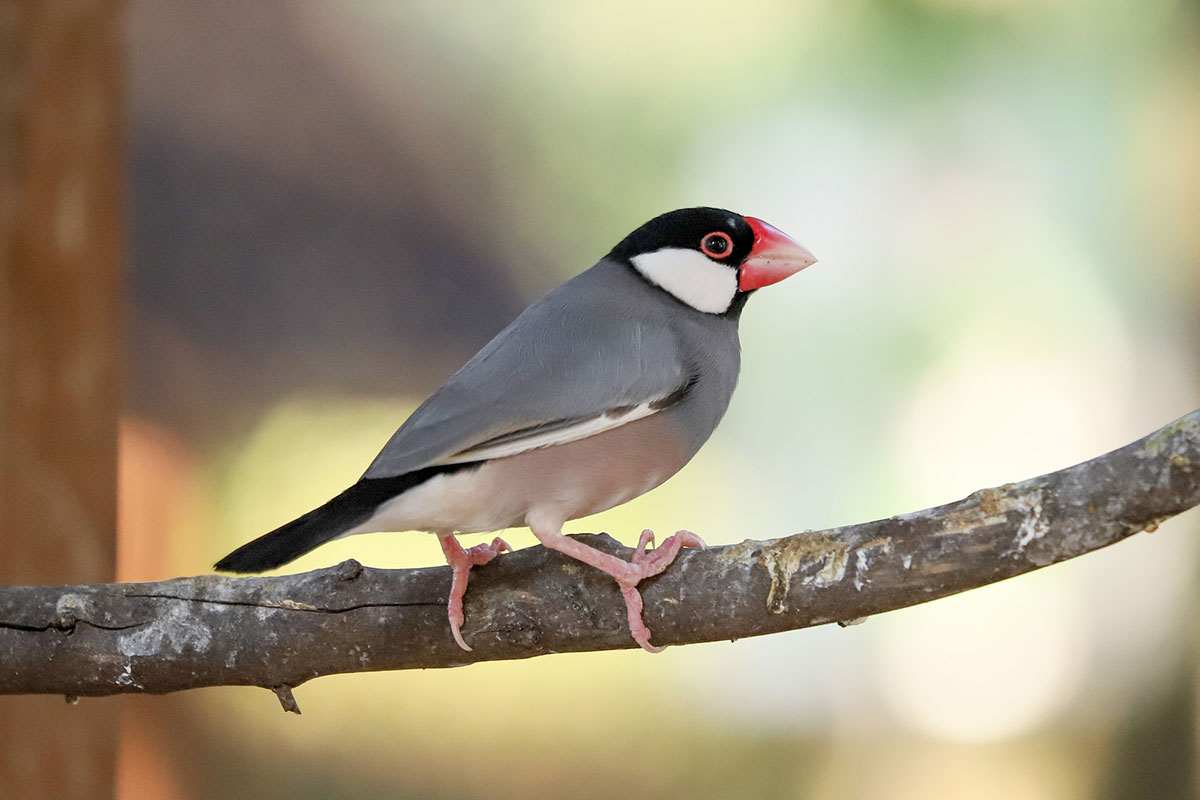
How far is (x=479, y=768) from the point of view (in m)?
2.74

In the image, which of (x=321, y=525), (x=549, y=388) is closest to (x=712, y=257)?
(x=549, y=388)

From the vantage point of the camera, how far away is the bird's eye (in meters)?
1.51

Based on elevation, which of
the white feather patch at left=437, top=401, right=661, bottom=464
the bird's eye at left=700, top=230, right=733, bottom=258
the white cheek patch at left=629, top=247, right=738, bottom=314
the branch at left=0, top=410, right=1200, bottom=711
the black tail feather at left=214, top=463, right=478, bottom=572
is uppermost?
the bird's eye at left=700, top=230, right=733, bottom=258

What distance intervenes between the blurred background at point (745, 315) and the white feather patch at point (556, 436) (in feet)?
4.65

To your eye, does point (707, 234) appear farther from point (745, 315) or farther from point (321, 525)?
point (745, 315)

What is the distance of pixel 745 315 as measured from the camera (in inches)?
113

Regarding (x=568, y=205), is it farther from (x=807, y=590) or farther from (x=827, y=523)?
(x=807, y=590)

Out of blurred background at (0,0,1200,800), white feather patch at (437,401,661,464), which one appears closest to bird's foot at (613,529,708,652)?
white feather patch at (437,401,661,464)

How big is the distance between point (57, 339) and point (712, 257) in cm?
100

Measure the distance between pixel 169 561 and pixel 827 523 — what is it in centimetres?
157

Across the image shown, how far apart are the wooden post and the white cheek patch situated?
89cm

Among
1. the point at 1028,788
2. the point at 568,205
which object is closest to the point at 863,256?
the point at 568,205

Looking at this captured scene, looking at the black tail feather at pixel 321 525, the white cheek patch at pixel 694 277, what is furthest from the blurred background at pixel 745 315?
the black tail feather at pixel 321 525

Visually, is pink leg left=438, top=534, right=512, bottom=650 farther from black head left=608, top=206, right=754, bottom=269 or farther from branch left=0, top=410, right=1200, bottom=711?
black head left=608, top=206, right=754, bottom=269
